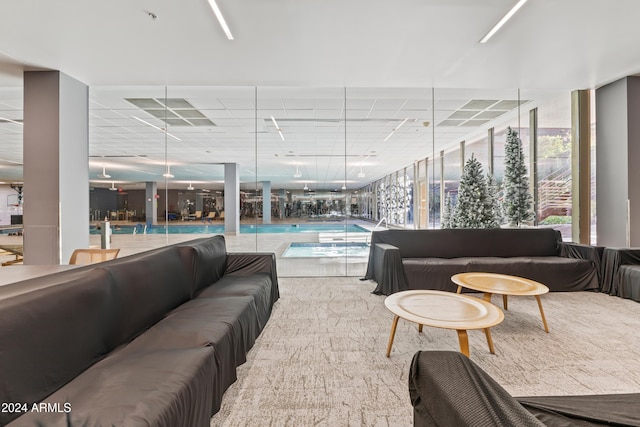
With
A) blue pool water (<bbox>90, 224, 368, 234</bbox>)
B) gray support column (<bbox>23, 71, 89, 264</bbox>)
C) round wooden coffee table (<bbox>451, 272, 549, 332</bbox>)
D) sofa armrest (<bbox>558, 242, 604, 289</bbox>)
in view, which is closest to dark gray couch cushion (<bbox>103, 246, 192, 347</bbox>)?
round wooden coffee table (<bbox>451, 272, 549, 332</bbox>)

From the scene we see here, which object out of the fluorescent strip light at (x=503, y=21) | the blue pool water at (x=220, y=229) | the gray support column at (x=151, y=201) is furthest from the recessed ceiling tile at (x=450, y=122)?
the gray support column at (x=151, y=201)

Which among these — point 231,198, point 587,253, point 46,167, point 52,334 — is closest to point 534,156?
point 587,253

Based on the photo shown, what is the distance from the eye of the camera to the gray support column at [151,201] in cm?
1881

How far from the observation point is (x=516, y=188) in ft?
19.9

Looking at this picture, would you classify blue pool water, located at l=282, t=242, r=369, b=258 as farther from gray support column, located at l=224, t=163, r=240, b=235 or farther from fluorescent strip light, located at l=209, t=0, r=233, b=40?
fluorescent strip light, located at l=209, t=0, r=233, b=40

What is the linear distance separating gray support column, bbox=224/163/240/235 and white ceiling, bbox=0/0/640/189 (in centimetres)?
506

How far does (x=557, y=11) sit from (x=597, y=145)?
3.63 meters

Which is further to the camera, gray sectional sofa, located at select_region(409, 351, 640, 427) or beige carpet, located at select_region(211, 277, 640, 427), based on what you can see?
beige carpet, located at select_region(211, 277, 640, 427)

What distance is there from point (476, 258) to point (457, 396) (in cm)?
424

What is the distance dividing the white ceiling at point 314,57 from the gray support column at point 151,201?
11.5 metres

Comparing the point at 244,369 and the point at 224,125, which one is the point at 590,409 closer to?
the point at 244,369

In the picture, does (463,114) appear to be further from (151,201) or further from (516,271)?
(151,201)

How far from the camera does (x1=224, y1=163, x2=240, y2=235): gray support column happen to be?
12.8 meters

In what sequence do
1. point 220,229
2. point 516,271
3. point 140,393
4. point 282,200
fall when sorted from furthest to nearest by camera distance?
point 282,200, point 220,229, point 516,271, point 140,393
